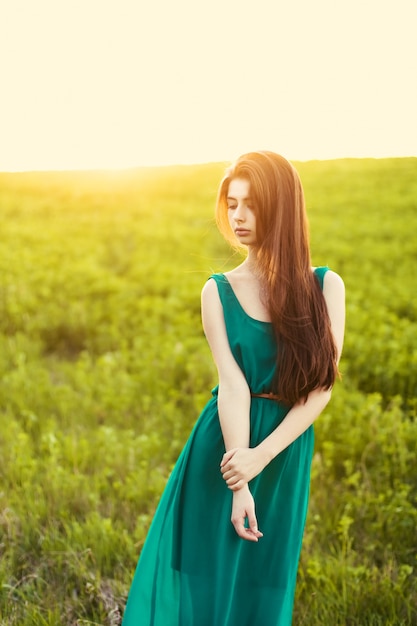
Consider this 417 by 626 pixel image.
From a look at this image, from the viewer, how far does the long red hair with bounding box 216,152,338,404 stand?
218cm

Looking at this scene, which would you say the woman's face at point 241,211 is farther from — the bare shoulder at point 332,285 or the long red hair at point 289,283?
the bare shoulder at point 332,285

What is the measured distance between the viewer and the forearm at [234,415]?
2.17m

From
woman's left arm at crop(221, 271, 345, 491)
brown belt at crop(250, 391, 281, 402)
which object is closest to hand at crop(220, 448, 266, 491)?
woman's left arm at crop(221, 271, 345, 491)

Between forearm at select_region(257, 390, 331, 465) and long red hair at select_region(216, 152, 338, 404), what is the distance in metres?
0.03

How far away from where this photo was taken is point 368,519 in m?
4.13

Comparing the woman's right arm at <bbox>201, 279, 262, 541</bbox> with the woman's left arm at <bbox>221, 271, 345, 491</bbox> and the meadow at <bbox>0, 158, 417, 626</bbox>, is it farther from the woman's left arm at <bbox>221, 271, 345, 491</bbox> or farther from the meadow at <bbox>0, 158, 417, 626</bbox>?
the meadow at <bbox>0, 158, 417, 626</bbox>

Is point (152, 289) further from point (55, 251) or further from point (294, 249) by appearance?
point (294, 249)

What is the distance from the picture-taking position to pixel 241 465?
2109 millimetres

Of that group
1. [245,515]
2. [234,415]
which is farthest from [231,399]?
[245,515]

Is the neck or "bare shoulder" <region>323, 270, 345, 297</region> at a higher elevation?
the neck

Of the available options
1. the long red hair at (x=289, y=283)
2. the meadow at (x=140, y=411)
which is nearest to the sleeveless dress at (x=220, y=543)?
the long red hair at (x=289, y=283)

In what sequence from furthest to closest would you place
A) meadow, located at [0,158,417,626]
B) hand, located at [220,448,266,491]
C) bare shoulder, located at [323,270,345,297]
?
1. meadow, located at [0,158,417,626]
2. bare shoulder, located at [323,270,345,297]
3. hand, located at [220,448,266,491]

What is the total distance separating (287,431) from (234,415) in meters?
0.18

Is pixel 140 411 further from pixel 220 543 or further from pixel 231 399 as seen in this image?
pixel 231 399
